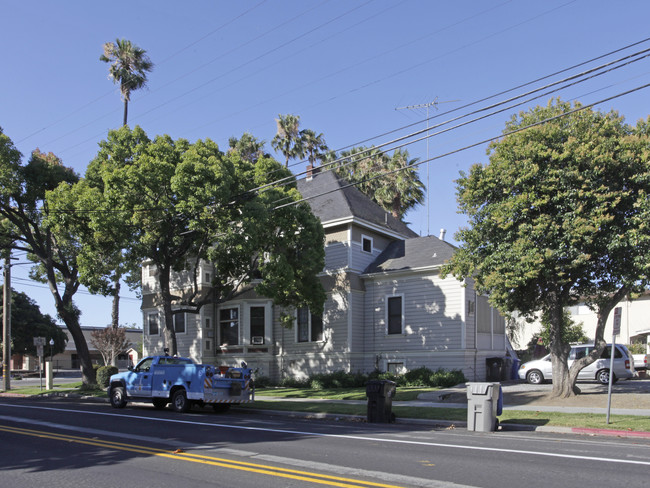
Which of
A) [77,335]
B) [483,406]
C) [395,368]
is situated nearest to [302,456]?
[483,406]

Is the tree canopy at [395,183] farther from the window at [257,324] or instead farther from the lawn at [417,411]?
the lawn at [417,411]

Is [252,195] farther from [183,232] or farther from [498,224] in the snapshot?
[498,224]

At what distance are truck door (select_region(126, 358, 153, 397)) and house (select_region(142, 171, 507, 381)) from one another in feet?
34.7

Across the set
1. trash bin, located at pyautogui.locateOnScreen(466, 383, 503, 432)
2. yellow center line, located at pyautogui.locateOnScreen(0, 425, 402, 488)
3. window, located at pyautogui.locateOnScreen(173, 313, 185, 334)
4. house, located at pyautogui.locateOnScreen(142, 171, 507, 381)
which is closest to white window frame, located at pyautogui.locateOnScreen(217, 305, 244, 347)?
house, located at pyautogui.locateOnScreen(142, 171, 507, 381)

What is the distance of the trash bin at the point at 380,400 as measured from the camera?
15695mm

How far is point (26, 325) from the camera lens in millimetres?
58375

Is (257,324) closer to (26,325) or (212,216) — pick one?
(212,216)

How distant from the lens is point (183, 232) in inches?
950

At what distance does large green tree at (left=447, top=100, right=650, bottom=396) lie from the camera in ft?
56.1

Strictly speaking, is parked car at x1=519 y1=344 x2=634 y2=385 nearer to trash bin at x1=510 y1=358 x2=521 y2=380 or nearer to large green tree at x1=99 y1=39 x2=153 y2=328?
trash bin at x1=510 y1=358 x2=521 y2=380

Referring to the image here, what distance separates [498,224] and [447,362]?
9393 mm

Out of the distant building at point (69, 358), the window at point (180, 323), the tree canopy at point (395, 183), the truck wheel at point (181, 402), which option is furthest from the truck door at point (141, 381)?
→ the distant building at point (69, 358)

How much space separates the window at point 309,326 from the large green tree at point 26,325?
36.6m

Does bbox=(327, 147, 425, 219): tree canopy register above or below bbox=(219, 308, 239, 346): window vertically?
above
